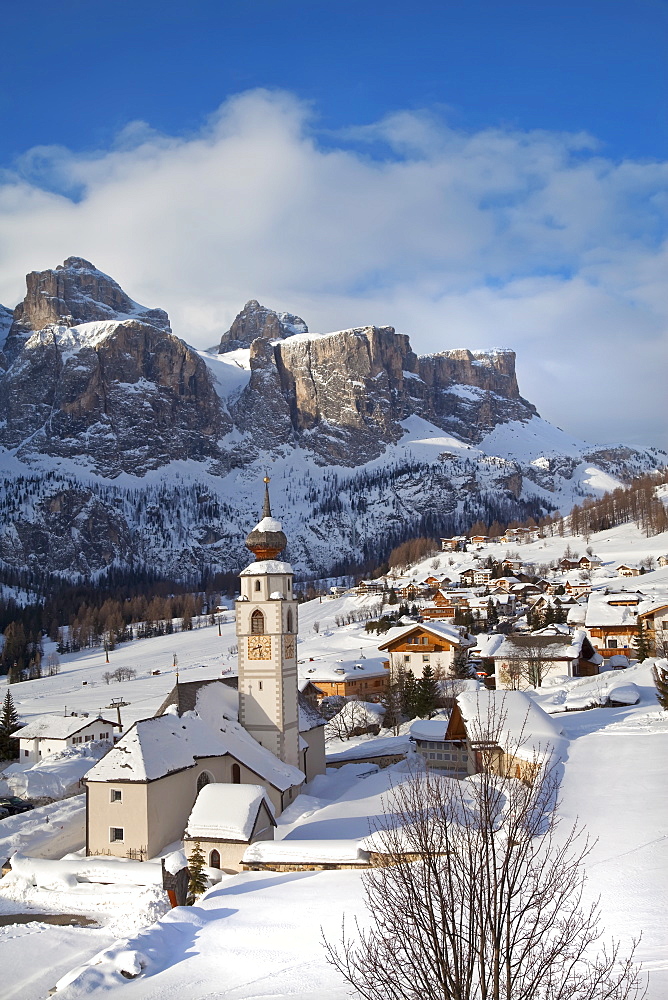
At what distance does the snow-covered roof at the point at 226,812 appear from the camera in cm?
2420

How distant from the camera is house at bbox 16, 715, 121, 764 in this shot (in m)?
53.2

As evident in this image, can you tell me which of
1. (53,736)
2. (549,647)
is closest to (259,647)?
(53,736)

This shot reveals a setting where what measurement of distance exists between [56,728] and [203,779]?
28355 mm

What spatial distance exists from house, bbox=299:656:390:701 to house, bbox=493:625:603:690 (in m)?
11.6

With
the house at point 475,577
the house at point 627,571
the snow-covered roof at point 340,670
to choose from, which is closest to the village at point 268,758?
the snow-covered roof at point 340,670

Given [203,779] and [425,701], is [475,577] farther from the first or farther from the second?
[203,779]

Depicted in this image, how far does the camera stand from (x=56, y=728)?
54.2m

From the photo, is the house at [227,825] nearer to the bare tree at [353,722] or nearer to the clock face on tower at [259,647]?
the clock face on tower at [259,647]

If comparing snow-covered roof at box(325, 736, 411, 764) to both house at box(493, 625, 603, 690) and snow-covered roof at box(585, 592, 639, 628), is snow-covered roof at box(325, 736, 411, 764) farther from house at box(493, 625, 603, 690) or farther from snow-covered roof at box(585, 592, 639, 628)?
snow-covered roof at box(585, 592, 639, 628)

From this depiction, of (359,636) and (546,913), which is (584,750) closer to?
(546,913)

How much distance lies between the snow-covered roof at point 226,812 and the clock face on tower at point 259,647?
8521mm

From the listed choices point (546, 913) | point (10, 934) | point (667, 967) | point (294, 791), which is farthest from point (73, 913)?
point (667, 967)

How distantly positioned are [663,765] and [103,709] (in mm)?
57474

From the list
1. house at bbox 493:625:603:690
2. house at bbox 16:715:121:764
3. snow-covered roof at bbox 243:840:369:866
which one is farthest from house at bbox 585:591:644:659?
snow-covered roof at bbox 243:840:369:866
